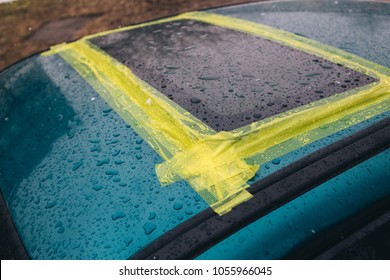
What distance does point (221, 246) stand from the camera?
0.82 metres

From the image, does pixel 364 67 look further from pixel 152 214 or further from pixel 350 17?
pixel 152 214

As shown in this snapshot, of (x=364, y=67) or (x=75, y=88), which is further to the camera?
(x=75, y=88)

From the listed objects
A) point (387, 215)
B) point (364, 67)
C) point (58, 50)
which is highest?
point (58, 50)

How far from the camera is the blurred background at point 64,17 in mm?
4047

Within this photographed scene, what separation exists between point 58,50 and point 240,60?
109 cm

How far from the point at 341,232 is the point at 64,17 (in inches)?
193

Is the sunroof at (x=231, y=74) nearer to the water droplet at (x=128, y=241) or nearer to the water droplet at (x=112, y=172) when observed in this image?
the water droplet at (x=112, y=172)

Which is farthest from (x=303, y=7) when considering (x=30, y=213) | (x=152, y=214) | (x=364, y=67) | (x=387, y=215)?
(x=30, y=213)

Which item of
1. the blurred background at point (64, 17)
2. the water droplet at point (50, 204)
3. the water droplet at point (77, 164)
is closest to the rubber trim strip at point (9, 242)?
the water droplet at point (50, 204)

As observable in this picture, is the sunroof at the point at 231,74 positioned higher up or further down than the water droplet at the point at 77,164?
higher up

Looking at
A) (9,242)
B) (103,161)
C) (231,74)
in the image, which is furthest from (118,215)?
(231,74)

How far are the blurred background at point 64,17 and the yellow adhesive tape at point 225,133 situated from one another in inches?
118

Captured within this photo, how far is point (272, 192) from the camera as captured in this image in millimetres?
895

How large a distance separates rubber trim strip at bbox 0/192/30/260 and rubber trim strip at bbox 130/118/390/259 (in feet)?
1.22
